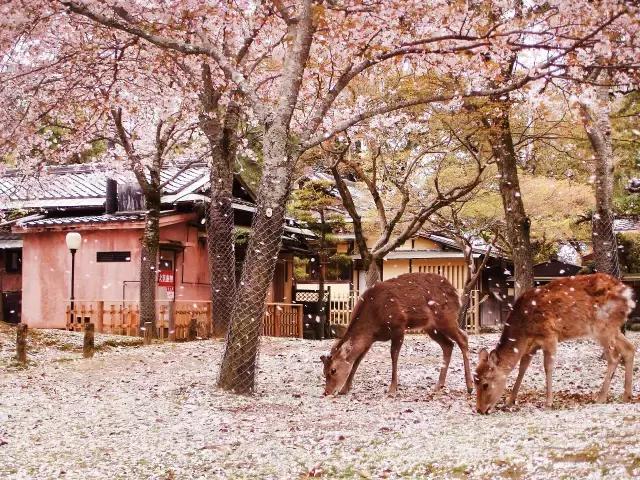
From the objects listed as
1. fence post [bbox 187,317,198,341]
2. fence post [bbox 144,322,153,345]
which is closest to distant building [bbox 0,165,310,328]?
fence post [bbox 187,317,198,341]

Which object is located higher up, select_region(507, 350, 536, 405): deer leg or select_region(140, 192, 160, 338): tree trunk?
select_region(140, 192, 160, 338): tree trunk

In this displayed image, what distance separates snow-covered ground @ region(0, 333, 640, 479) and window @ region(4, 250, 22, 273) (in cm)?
1637

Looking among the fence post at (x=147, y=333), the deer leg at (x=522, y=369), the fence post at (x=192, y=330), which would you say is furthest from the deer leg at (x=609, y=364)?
the fence post at (x=192, y=330)

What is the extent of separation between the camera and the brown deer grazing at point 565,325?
947 cm

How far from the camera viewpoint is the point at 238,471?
699cm

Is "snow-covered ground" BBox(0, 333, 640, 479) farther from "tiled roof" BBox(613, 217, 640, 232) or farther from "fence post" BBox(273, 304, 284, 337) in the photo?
"tiled roof" BBox(613, 217, 640, 232)

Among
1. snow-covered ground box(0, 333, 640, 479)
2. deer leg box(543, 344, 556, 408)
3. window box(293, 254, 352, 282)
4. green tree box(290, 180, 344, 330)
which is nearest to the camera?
snow-covered ground box(0, 333, 640, 479)

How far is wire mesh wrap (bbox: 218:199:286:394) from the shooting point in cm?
1096

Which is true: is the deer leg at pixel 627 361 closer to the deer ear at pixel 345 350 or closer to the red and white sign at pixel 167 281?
the deer ear at pixel 345 350

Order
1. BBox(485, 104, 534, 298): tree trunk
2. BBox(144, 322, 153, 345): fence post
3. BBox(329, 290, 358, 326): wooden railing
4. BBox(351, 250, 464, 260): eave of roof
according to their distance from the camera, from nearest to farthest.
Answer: BBox(485, 104, 534, 298): tree trunk < BBox(144, 322, 153, 345): fence post < BBox(329, 290, 358, 326): wooden railing < BBox(351, 250, 464, 260): eave of roof

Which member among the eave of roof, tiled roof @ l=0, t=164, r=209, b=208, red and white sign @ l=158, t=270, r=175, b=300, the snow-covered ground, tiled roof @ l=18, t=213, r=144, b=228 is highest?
tiled roof @ l=0, t=164, r=209, b=208

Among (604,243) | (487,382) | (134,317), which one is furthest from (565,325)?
(134,317)

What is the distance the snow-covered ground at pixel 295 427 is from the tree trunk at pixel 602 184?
7.53 ft

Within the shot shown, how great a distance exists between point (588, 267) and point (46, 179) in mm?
22004
